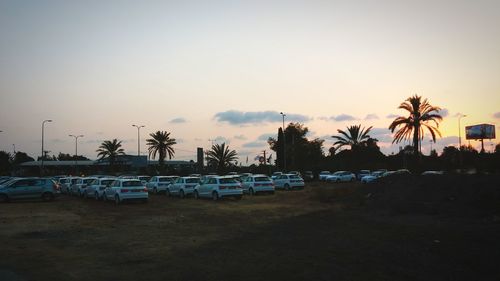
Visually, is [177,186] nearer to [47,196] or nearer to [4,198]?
[47,196]

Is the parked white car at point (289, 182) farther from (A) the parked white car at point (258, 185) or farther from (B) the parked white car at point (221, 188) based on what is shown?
(B) the parked white car at point (221, 188)

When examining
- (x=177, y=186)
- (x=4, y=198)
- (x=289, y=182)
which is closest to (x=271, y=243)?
(x=177, y=186)

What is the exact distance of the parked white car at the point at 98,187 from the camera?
109ft

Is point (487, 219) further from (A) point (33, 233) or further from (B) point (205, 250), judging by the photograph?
(A) point (33, 233)

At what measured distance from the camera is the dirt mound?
749 inches

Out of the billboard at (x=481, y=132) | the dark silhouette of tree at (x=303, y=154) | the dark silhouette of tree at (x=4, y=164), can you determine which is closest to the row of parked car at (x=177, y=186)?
the dark silhouette of tree at (x=303, y=154)

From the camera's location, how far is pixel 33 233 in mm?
15484

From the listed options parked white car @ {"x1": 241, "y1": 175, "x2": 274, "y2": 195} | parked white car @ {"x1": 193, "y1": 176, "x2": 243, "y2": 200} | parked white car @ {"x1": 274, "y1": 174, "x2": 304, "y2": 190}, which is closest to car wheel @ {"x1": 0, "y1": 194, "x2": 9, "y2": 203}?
parked white car @ {"x1": 193, "y1": 176, "x2": 243, "y2": 200}

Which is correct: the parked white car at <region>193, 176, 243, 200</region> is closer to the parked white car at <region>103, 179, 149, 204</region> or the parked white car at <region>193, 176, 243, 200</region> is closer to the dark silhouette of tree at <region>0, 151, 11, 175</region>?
the parked white car at <region>103, 179, 149, 204</region>

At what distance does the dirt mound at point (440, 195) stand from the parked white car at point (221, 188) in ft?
25.9

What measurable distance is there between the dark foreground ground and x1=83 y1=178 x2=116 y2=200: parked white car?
444 inches

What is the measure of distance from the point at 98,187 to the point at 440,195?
913 inches

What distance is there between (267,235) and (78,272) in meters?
6.01

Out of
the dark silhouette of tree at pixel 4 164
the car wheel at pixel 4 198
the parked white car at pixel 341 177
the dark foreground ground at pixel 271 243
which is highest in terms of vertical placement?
the dark silhouette of tree at pixel 4 164
